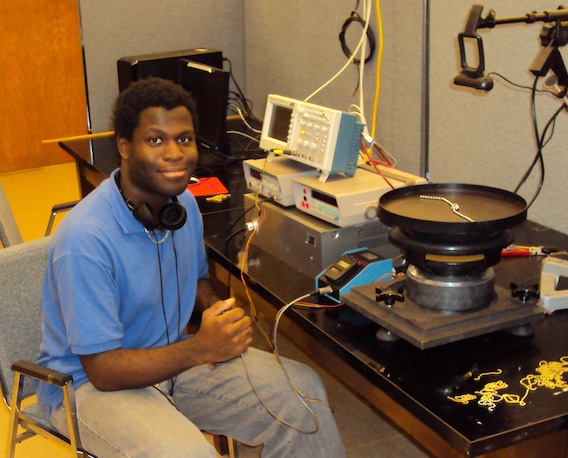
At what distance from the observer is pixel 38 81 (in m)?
4.75

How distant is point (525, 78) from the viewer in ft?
6.70

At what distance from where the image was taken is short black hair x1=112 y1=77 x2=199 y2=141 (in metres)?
1.65

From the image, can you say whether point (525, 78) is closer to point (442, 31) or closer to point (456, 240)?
point (442, 31)

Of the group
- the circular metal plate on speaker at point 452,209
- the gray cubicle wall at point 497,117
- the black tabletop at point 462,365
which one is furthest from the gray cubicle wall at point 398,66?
the circular metal plate on speaker at point 452,209

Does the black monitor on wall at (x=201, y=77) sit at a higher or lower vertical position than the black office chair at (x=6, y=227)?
higher

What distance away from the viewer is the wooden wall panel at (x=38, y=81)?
4.60 meters

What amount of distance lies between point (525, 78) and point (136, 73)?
159 cm

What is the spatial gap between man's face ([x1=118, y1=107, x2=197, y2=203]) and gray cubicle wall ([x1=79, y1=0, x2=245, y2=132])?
1.76 m

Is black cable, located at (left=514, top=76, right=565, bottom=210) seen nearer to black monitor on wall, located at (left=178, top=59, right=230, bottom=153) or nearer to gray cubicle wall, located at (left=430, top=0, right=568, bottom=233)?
gray cubicle wall, located at (left=430, top=0, right=568, bottom=233)

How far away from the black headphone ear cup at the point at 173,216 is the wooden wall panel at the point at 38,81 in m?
3.41

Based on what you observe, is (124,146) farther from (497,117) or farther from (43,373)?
(497,117)

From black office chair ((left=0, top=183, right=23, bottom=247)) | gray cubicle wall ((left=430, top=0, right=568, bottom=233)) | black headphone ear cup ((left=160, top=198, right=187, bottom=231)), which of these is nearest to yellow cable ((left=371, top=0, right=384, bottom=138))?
gray cubicle wall ((left=430, top=0, right=568, bottom=233))

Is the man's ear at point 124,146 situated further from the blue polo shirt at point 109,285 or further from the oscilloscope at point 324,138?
the oscilloscope at point 324,138

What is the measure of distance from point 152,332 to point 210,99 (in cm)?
126
